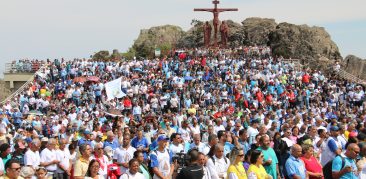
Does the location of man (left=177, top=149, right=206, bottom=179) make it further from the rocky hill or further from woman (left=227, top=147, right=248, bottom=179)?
the rocky hill

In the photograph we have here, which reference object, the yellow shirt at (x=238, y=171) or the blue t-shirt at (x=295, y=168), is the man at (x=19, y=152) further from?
the blue t-shirt at (x=295, y=168)

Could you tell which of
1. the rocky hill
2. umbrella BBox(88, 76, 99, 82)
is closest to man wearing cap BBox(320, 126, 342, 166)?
umbrella BBox(88, 76, 99, 82)

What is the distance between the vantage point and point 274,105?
89.2 feet

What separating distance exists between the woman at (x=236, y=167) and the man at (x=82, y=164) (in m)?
2.36

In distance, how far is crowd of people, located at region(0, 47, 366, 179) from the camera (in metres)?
9.59

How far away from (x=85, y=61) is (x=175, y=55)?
7143 millimetres

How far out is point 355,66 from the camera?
143 feet

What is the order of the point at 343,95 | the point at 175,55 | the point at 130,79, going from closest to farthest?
the point at 343,95, the point at 130,79, the point at 175,55

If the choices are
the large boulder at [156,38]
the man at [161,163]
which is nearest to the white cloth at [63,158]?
the man at [161,163]

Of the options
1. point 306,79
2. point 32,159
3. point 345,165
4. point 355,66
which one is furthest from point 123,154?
point 355,66

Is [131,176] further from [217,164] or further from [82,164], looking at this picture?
[217,164]

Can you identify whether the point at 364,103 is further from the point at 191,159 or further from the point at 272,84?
the point at 191,159

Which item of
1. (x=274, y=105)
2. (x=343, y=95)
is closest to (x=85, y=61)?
(x=274, y=105)

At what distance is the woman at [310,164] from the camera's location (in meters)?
9.58
